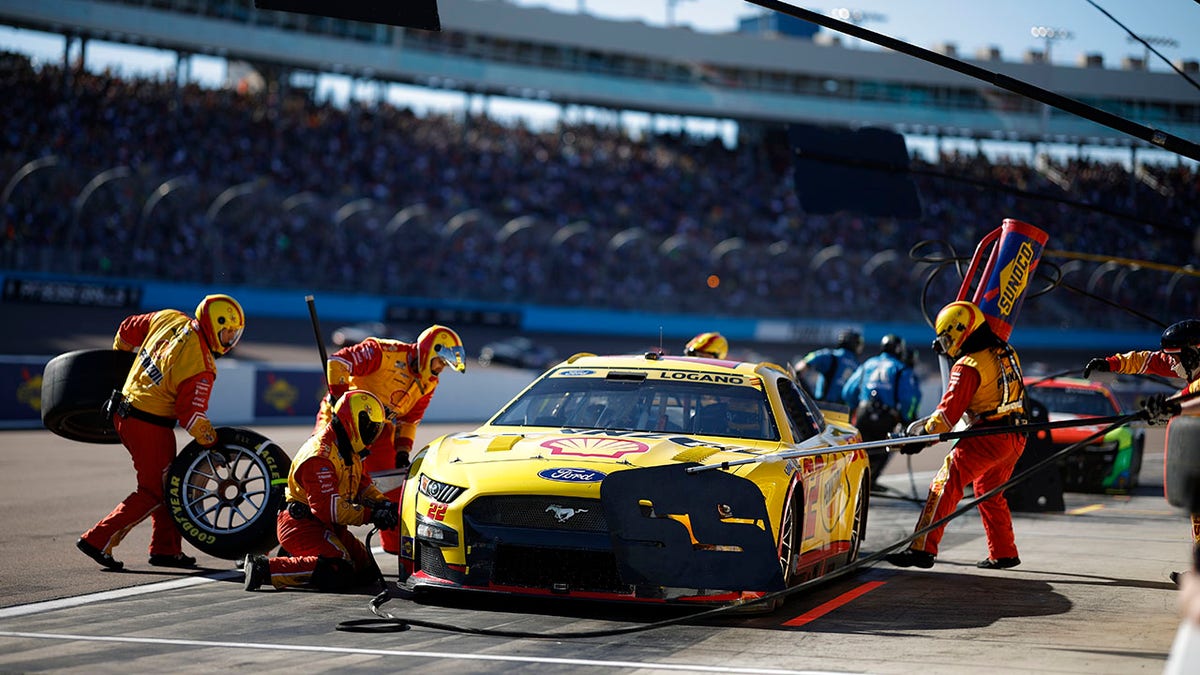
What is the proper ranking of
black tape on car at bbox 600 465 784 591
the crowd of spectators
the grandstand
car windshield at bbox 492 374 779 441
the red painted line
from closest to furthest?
black tape on car at bbox 600 465 784 591 → the red painted line → car windshield at bbox 492 374 779 441 → the crowd of spectators → the grandstand

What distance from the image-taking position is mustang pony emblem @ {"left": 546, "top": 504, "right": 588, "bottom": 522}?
692 centimetres

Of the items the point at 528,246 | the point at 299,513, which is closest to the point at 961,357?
the point at 299,513

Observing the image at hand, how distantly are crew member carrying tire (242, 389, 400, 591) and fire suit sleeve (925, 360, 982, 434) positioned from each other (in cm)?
349

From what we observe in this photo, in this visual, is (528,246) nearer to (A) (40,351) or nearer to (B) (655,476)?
(A) (40,351)

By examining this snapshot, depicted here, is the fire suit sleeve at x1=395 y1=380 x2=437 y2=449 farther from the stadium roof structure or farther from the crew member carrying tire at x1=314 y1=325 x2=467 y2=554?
the stadium roof structure

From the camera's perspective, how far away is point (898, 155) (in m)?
12.0

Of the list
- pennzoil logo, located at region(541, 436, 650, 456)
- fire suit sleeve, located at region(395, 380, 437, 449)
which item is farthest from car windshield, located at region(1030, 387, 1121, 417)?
pennzoil logo, located at region(541, 436, 650, 456)

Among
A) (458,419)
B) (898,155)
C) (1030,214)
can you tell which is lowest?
(458,419)

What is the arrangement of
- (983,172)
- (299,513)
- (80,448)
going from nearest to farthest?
(299,513) → (80,448) → (983,172)

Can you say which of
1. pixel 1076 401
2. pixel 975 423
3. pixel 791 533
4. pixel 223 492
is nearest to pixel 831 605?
pixel 791 533

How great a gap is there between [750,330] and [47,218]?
2046 centimetres

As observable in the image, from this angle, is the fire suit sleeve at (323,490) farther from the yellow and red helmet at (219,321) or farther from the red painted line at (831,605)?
the red painted line at (831,605)

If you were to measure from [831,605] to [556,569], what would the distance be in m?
1.79

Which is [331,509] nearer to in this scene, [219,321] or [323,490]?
[323,490]
